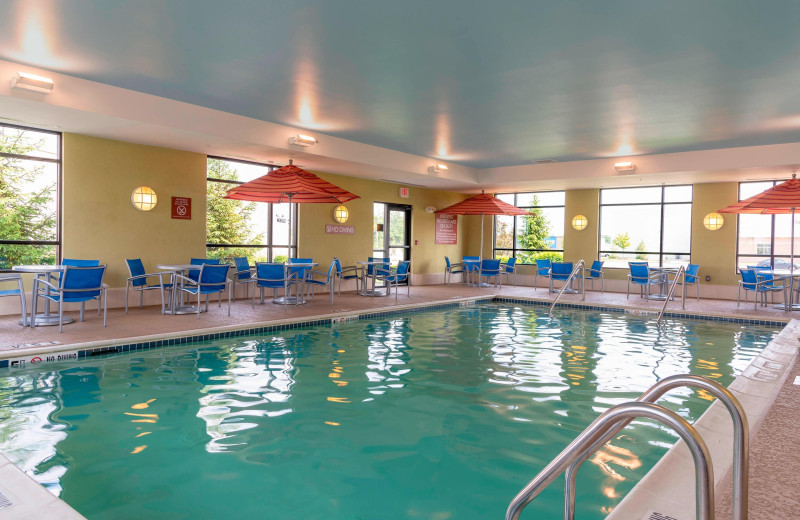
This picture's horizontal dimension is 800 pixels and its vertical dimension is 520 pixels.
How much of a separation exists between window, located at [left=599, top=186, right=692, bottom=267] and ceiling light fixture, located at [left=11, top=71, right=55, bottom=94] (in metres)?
11.9

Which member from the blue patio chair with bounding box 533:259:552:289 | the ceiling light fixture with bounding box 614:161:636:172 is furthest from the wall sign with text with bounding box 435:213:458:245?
the ceiling light fixture with bounding box 614:161:636:172

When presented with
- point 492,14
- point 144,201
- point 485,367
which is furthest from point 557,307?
point 144,201

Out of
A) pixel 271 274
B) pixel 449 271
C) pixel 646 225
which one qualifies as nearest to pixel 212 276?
pixel 271 274

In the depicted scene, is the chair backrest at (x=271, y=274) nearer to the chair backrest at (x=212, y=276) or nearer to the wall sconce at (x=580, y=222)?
the chair backrest at (x=212, y=276)

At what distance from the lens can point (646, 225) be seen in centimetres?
1260

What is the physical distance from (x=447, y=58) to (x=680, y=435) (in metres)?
4.54

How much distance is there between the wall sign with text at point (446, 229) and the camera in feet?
47.6

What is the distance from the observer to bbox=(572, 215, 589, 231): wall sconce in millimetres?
13242

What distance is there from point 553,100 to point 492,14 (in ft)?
9.09

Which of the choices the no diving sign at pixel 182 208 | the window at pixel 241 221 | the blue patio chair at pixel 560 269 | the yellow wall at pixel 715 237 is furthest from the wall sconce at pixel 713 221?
the no diving sign at pixel 182 208

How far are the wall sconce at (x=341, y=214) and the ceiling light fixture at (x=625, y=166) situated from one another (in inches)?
234

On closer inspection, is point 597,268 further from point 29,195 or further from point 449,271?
point 29,195

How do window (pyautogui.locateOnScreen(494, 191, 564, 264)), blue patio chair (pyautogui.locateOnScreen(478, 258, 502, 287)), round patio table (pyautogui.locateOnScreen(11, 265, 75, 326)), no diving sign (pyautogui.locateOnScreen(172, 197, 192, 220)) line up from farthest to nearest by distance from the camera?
window (pyautogui.locateOnScreen(494, 191, 564, 264)) → blue patio chair (pyautogui.locateOnScreen(478, 258, 502, 287)) → no diving sign (pyautogui.locateOnScreen(172, 197, 192, 220)) → round patio table (pyautogui.locateOnScreen(11, 265, 75, 326))

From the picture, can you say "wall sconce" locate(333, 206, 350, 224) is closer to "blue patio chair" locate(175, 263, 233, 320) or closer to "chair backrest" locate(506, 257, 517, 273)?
"blue patio chair" locate(175, 263, 233, 320)
